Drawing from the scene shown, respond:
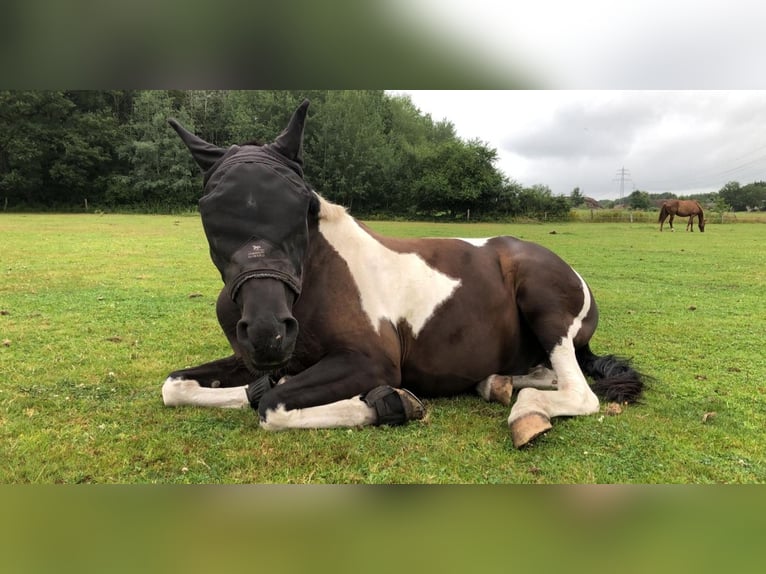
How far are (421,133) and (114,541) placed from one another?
57.1 meters

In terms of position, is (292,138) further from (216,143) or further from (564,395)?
(216,143)

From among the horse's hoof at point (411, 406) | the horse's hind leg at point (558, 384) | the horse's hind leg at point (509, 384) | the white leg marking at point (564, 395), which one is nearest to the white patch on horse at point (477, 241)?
the horse's hind leg at point (558, 384)

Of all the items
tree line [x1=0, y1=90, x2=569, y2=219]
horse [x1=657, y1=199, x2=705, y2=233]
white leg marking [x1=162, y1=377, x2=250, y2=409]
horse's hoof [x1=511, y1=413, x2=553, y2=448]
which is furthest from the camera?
horse [x1=657, y1=199, x2=705, y2=233]

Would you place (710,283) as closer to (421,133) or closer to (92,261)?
(92,261)

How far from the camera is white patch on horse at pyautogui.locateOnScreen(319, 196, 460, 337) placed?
3.80m

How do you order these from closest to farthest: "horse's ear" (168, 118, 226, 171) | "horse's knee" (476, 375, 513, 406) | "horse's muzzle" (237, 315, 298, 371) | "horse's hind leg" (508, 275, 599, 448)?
"horse's muzzle" (237, 315, 298, 371)
"horse's hind leg" (508, 275, 599, 448)
"horse's ear" (168, 118, 226, 171)
"horse's knee" (476, 375, 513, 406)

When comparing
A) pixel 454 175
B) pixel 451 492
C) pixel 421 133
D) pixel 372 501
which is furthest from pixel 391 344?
pixel 421 133

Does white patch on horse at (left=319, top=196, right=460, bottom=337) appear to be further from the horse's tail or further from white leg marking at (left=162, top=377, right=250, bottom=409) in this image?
the horse's tail

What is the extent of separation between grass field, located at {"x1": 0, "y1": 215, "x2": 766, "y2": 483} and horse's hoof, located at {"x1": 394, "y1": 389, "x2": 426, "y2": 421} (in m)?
0.08

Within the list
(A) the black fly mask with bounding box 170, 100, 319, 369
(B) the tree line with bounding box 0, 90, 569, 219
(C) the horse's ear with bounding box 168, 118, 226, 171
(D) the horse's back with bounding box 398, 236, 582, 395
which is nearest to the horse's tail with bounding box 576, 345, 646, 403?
(D) the horse's back with bounding box 398, 236, 582, 395

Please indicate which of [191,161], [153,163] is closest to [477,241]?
[191,161]

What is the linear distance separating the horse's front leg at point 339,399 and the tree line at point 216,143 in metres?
7.98

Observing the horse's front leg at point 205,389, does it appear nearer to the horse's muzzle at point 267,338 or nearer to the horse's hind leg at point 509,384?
the horse's muzzle at point 267,338

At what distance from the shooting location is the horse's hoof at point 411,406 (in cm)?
343
